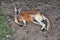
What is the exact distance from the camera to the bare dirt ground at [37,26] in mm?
6440

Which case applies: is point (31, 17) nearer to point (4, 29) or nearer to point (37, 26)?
point (37, 26)

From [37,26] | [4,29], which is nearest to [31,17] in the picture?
[37,26]

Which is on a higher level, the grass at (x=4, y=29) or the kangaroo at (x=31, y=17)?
the kangaroo at (x=31, y=17)

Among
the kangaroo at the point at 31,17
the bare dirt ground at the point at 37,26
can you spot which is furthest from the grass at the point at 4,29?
the kangaroo at the point at 31,17

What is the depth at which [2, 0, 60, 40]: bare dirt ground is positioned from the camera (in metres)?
6.44

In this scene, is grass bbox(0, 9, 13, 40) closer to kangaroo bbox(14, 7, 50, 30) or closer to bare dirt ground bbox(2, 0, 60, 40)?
bare dirt ground bbox(2, 0, 60, 40)

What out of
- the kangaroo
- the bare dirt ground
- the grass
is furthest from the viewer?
the kangaroo

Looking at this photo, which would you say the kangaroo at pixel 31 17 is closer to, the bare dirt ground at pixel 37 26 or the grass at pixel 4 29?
the bare dirt ground at pixel 37 26

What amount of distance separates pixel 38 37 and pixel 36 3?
7.24 feet

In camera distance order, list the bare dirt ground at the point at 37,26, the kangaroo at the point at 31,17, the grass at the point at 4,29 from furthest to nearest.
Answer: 1. the kangaroo at the point at 31,17
2. the grass at the point at 4,29
3. the bare dirt ground at the point at 37,26

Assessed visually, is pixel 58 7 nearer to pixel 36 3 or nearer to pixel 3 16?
pixel 36 3

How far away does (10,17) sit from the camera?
7512 millimetres

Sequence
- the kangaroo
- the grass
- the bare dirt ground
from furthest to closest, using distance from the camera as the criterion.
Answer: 1. the kangaroo
2. the grass
3. the bare dirt ground

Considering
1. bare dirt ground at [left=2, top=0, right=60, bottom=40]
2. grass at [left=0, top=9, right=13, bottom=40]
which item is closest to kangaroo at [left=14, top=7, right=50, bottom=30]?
bare dirt ground at [left=2, top=0, right=60, bottom=40]
